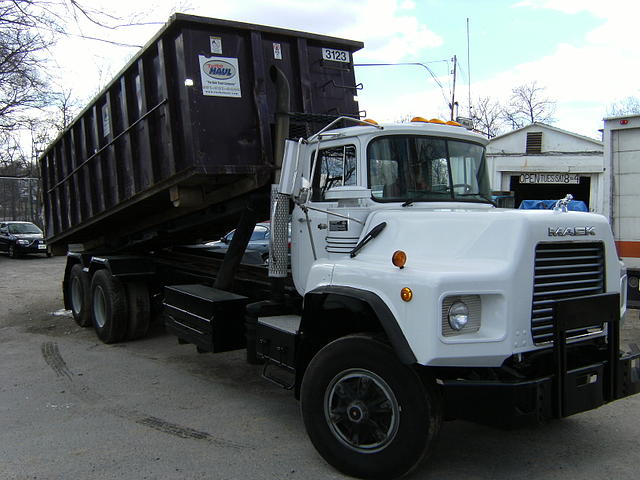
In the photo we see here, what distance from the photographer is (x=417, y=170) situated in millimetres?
4422

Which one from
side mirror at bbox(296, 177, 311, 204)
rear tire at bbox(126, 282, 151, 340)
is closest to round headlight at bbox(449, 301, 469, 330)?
side mirror at bbox(296, 177, 311, 204)

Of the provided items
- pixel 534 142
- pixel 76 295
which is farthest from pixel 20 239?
pixel 534 142

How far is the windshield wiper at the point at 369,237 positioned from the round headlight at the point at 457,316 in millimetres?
982

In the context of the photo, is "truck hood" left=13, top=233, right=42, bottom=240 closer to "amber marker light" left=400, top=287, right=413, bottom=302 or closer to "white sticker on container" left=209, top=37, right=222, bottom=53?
"white sticker on container" left=209, top=37, right=222, bottom=53

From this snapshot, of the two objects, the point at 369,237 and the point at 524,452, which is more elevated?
the point at 369,237

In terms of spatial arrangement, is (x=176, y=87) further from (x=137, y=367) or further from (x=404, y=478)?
→ (x=404, y=478)

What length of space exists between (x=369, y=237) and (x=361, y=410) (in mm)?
1203

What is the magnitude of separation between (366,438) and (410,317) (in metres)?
0.93

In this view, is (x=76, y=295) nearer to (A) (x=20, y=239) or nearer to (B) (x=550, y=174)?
(B) (x=550, y=174)

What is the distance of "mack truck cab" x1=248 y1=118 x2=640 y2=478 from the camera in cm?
322

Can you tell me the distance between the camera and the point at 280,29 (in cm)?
617

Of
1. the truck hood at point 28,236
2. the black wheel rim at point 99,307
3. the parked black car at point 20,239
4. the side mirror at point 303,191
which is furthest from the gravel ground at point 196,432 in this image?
the truck hood at point 28,236

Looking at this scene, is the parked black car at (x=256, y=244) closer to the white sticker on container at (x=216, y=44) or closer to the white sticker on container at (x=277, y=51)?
the white sticker on container at (x=277, y=51)

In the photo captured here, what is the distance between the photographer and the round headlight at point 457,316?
10.6 ft
